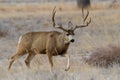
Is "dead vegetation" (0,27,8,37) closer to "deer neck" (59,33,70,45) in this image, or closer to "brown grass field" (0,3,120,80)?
"brown grass field" (0,3,120,80)

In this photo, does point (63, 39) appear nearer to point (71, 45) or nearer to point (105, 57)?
point (105, 57)

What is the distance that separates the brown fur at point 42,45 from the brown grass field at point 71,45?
0.27m

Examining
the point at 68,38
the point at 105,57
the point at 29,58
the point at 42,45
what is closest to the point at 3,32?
the point at 29,58

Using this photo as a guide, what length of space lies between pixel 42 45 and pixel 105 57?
155 centimetres

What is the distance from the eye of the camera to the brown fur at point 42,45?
16172 millimetres

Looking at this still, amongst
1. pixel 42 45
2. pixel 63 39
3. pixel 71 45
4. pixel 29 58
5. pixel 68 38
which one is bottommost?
pixel 71 45

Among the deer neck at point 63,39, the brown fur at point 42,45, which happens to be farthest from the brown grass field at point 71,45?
the deer neck at point 63,39

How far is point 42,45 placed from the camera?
16.5 m

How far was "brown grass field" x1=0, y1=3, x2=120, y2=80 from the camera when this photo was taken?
1295 centimetres

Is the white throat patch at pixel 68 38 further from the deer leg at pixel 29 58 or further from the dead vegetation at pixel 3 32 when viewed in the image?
the dead vegetation at pixel 3 32

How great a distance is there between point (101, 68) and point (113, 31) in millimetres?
9450

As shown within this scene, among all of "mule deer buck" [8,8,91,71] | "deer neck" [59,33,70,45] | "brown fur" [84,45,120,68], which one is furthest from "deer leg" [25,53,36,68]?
"brown fur" [84,45,120,68]

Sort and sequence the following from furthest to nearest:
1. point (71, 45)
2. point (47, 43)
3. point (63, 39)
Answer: point (71, 45) → point (47, 43) → point (63, 39)

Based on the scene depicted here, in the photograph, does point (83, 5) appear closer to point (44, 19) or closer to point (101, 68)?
point (44, 19)
